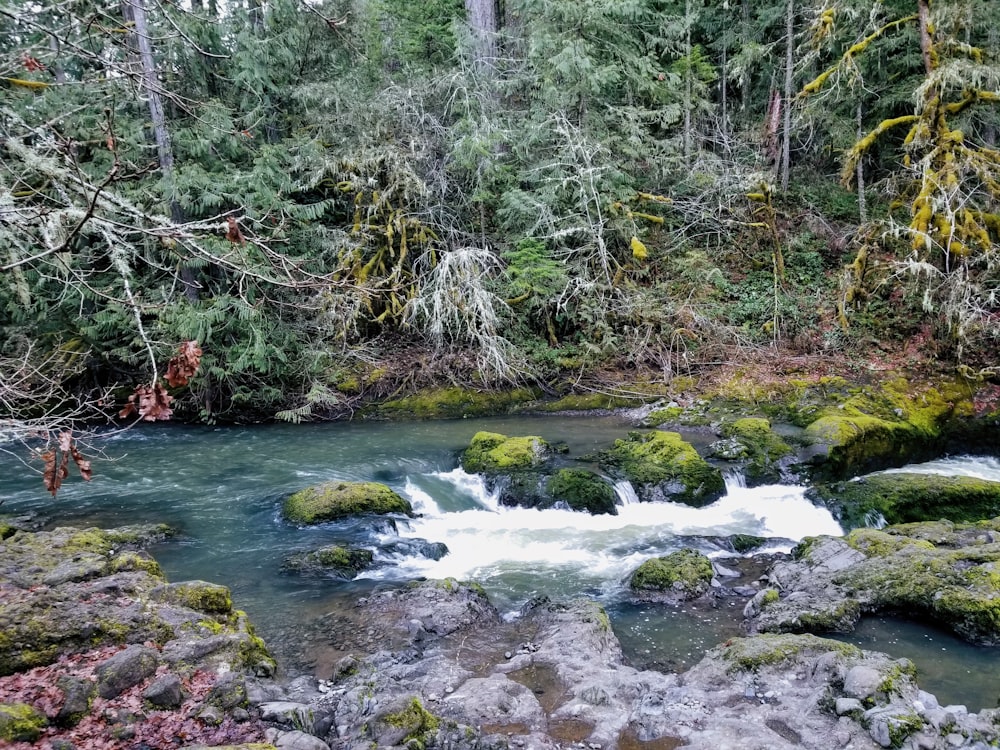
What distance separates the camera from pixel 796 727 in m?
4.26

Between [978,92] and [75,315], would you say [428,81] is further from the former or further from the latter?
[978,92]

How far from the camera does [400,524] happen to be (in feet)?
27.6

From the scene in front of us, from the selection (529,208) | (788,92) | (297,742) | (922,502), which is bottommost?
(922,502)

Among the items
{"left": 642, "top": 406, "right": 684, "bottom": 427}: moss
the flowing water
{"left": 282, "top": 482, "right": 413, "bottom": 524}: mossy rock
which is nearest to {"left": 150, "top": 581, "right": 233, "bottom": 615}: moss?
the flowing water

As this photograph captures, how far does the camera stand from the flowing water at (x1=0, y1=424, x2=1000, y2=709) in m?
6.16

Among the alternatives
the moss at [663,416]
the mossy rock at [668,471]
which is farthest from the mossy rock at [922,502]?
the moss at [663,416]

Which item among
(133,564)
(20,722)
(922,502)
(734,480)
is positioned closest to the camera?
(20,722)

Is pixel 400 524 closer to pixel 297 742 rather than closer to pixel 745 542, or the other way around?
pixel 745 542

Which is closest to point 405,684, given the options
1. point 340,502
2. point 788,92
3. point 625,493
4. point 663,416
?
point 340,502

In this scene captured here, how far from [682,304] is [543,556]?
861 centimetres

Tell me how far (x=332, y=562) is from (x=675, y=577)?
363 centimetres

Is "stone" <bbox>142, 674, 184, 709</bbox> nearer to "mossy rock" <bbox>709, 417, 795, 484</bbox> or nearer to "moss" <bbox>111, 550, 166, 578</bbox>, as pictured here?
"moss" <bbox>111, 550, 166, 578</bbox>

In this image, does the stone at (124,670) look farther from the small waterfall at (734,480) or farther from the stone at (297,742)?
the small waterfall at (734,480)

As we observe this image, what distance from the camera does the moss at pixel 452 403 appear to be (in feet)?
44.5
